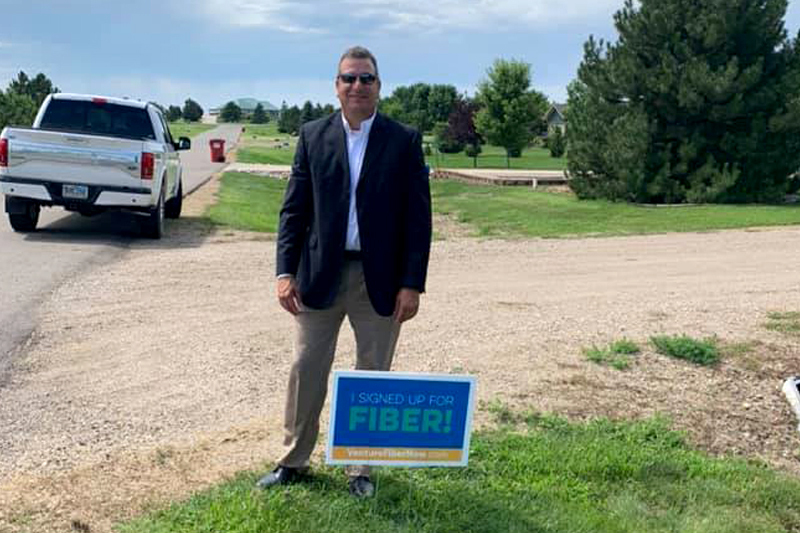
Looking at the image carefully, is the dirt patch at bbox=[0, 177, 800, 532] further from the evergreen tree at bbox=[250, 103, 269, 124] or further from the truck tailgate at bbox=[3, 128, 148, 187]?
the evergreen tree at bbox=[250, 103, 269, 124]

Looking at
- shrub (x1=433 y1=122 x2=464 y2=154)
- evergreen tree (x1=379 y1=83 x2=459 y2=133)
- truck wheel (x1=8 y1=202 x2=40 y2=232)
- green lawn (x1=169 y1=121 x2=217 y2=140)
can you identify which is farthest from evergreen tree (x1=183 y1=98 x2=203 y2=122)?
truck wheel (x1=8 y1=202 x2=40 y2=232)

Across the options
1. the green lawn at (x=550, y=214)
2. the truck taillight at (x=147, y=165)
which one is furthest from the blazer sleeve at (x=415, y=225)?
the green lawn at (x=550, y=214)

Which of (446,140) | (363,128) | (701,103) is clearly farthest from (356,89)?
(446,140)

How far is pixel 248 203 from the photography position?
68.9 feet

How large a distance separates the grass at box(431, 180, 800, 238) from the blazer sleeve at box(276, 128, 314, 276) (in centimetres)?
1272

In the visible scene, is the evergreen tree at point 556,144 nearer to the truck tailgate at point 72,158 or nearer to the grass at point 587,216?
the grass at point 587,216

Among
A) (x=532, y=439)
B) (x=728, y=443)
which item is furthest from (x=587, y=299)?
(x=532, y=439)

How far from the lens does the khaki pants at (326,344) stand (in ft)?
12.6

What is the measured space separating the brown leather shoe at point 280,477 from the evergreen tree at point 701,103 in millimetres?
20103

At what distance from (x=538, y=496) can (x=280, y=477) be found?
4.00 feet

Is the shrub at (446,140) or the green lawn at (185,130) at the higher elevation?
the shrub at (446,140)

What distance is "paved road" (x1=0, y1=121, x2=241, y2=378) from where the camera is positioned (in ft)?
24.8

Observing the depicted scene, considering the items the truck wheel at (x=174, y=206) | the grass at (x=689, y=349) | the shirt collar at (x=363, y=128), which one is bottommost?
the truck wheel at (x=174, y=206)

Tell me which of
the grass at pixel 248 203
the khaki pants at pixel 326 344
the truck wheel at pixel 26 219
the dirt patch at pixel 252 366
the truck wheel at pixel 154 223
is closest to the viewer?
the khaki pants at pixel 326 344
